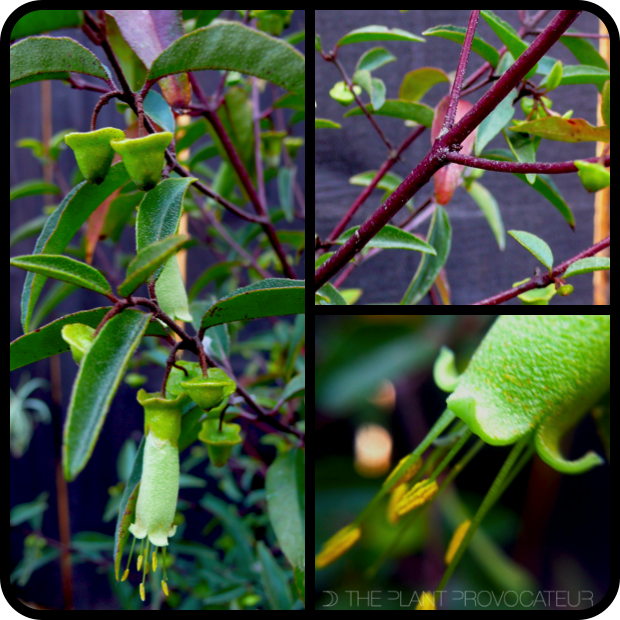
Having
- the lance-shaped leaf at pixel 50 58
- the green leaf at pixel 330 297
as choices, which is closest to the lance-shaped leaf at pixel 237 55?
the lance-shaped leaf at pixel 50 58

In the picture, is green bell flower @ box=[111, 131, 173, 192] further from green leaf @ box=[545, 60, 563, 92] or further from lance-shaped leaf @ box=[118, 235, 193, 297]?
green leaf @ box=[545, 60, 563, 92]

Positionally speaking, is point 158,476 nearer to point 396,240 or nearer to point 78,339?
point 78,339

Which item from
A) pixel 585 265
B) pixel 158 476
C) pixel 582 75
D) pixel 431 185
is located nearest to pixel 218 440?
pixel 158 476

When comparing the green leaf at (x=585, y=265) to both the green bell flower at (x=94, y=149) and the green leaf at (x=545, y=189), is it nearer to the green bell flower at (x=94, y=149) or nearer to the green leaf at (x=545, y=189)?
the green leaf at (x=545, y=189)

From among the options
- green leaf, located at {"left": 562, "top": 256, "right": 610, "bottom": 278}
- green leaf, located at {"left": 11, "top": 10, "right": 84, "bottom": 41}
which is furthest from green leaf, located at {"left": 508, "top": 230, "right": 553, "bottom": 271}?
green leaf, located at {"left": 11, "top": 10, "right": 84, "bottom": 41}

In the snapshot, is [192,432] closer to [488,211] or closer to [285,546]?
[285,546]

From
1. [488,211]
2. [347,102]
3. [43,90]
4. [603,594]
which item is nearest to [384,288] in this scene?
[488,211]

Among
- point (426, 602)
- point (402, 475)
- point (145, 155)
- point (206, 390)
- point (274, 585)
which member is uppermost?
point (145, 155)
